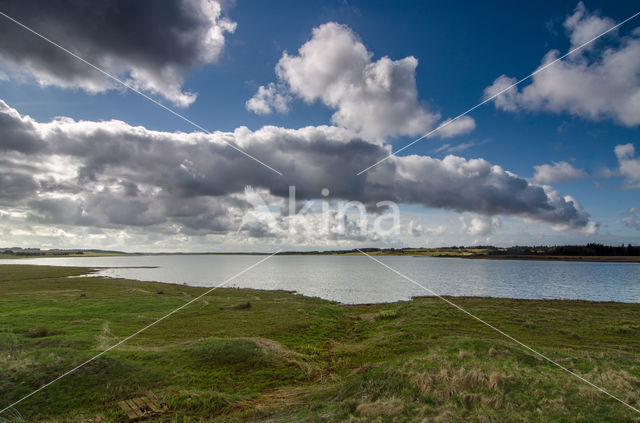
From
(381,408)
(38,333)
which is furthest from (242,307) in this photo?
(381,408)

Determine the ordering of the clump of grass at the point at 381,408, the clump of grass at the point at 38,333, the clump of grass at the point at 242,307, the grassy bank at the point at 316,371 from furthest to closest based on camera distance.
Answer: the clump of grass at the point at 242,307, the clump of grass at the point at 38,333, the grassy bank at the point at 316,371, the clump of grass at the point at 381,408

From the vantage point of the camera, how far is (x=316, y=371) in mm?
22062

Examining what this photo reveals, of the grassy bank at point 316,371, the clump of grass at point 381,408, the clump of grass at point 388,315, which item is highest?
the clump of grass at point 381,408

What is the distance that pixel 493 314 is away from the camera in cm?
4362

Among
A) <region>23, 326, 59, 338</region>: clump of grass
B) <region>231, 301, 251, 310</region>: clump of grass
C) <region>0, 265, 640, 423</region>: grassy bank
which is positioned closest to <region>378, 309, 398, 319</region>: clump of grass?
<region>0, 265, 640, 423</region>: grassy bank

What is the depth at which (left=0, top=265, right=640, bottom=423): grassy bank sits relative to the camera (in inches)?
511

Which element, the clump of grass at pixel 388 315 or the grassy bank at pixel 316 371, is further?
the clump of grass at pixel 388 315

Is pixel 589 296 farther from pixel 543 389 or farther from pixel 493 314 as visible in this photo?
pixel 543 389

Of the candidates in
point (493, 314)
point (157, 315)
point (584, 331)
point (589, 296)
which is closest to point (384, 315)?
point (493, 314)

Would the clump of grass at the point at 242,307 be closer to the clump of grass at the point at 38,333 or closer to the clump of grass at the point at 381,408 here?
the clump of grass at the point at 38,333

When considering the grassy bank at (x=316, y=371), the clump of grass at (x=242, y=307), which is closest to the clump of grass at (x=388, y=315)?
the grassy bank at (x=316, y=371)

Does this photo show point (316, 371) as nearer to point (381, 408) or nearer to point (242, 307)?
point (381, 408)

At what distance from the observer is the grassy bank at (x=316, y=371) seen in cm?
1298

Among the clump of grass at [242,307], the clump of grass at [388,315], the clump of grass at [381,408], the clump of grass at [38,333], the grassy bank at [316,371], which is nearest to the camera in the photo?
the clump of grass at [381,408]
